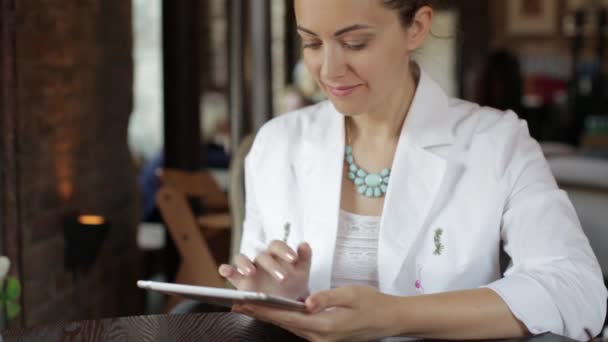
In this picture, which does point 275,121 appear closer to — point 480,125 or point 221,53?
point 480,125

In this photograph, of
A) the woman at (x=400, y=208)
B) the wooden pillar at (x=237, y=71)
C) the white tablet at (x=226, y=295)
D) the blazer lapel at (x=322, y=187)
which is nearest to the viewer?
the white tablet at (x=226, y=295)

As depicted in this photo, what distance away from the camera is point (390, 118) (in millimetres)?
1763

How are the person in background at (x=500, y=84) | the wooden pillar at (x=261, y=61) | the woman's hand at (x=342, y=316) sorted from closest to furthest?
the woman's hand at (x=342, y=316) → the wooden pillar at (x=261, y=61) → the person in background at (x=500, y=84)

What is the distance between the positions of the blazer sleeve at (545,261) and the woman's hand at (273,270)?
0.31 meters

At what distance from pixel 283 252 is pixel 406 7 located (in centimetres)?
50

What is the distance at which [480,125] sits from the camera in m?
1.68

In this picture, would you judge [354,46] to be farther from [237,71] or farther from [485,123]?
[237,71]

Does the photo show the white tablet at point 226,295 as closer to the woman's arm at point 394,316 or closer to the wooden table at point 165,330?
the woman's arm at point 394,316

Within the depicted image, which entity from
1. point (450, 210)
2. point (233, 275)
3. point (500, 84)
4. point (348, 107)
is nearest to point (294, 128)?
point (348, 107)

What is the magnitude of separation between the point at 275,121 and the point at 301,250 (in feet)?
1.59

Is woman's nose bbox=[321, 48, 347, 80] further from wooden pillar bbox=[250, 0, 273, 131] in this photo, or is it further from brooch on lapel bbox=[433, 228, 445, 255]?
wooden pillar bbox=[250, 0, 273, 131]

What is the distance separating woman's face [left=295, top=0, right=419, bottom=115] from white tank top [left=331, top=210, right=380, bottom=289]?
22 cm

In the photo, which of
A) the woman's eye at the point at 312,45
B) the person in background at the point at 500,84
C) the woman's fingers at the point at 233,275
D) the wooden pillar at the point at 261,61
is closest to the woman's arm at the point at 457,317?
the woman's fingers at the point at 233,275

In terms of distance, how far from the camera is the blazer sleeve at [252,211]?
70.9 inches
